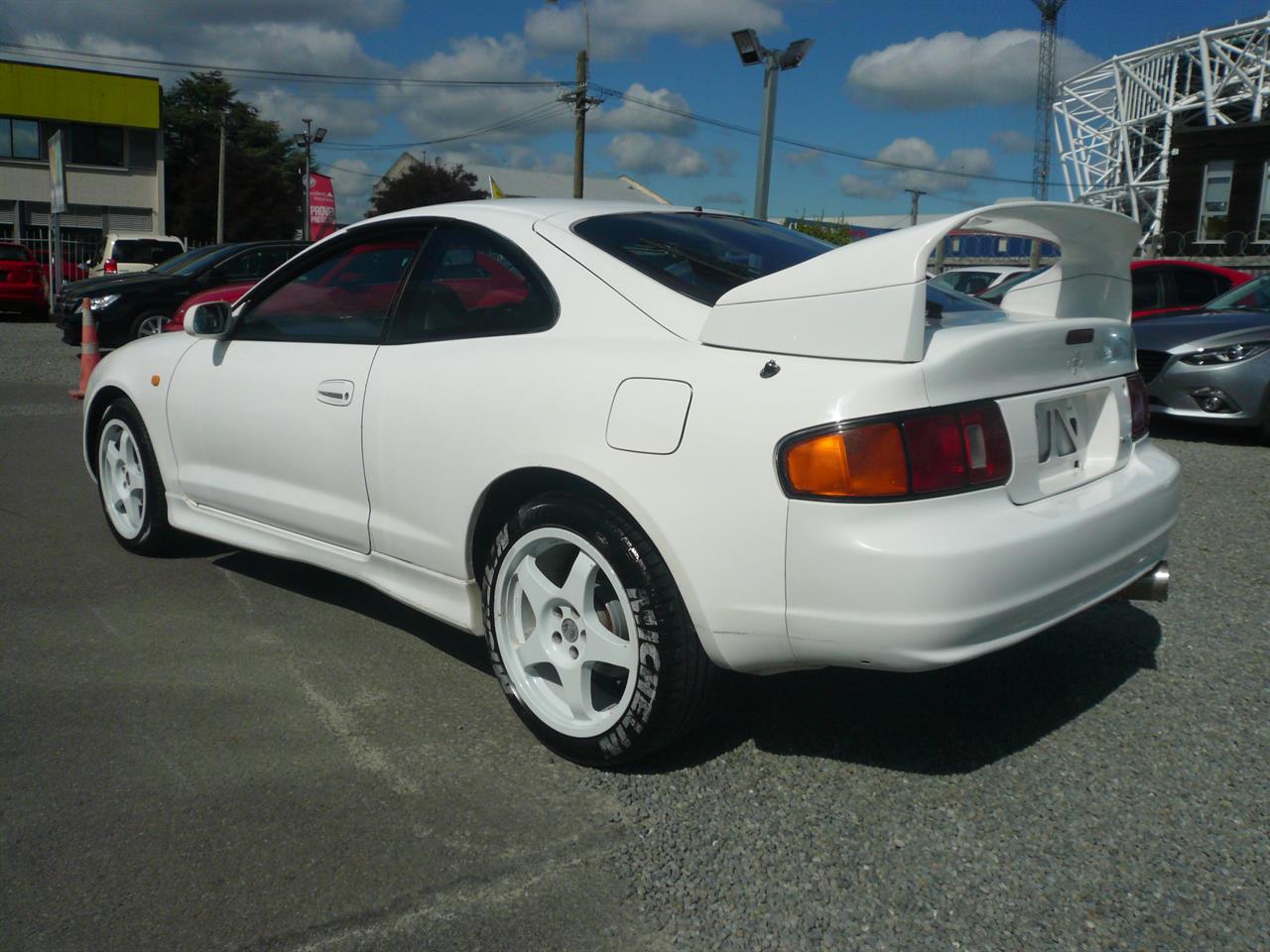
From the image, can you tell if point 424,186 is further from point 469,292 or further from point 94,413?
point 469,292

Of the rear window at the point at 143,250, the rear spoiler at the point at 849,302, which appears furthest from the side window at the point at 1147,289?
the rear window at the point at 143,250

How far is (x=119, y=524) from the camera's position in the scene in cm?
493

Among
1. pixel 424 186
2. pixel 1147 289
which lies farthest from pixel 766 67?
pixel 424 186

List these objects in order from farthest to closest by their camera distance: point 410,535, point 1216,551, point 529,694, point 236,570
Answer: point 1216,551 → point 236,570 → point 410,535 → point 529,694

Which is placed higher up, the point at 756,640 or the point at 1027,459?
the point at 1027,459

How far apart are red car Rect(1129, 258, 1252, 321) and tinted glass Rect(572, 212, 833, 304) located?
9041 millimetres

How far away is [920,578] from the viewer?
7.87ft

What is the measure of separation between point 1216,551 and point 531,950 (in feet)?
13.9

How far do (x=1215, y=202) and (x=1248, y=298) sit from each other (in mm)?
23644

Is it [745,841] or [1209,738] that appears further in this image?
[1209,738]

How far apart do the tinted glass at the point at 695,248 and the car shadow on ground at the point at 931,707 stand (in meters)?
1.27

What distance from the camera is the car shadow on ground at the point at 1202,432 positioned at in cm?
881

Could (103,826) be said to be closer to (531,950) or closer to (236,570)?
(531,950)

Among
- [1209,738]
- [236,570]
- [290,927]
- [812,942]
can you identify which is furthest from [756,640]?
[236,570]
